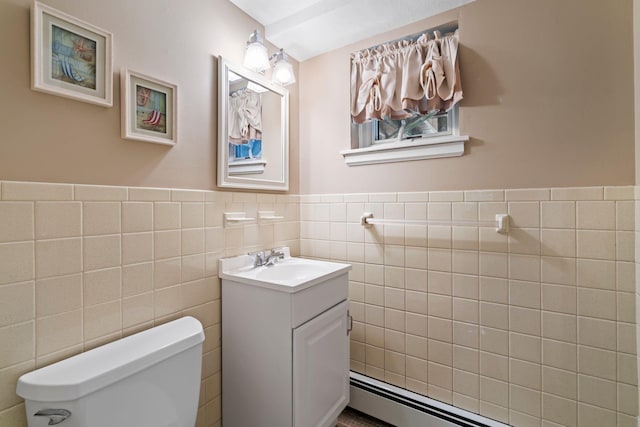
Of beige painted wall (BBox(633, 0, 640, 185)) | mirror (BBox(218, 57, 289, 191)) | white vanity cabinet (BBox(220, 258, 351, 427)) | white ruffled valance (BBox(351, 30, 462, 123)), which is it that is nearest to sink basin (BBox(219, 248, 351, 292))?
white vanity cabinet (BBox(220, 258, 351, 427))

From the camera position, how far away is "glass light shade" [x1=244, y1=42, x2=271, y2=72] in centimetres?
147

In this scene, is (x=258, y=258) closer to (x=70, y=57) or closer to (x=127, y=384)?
(x=127, y=384)

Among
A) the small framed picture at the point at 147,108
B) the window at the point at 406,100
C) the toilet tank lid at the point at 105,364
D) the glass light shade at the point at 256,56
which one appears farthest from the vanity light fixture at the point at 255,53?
the toilet tank lid at the point at 105,364

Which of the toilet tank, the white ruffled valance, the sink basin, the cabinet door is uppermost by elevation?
the white ruffled valance

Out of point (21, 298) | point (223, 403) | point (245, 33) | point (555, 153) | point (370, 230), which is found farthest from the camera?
point (370, 230)

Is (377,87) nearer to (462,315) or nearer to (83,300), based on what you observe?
(462,315)

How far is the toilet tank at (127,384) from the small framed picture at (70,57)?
83cm

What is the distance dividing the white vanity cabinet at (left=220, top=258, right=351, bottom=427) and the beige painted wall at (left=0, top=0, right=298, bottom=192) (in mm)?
611

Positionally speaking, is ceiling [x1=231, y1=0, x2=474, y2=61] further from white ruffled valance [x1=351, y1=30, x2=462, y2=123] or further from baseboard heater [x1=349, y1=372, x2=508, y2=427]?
baseboard heater [x1=349, y1=372, x2=508, y2=427]

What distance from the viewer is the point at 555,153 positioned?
4.13 ft

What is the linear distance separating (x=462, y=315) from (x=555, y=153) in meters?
0.87

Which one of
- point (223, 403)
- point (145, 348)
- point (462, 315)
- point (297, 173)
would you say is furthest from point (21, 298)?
point (462, 315)

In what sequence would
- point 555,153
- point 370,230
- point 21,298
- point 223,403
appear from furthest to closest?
point 370,230 → point 223,403 → point 555,153 → point 21,298

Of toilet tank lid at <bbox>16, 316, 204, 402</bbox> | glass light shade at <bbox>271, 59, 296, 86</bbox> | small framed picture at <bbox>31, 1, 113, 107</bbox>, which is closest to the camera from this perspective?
toilet tank lid at <bbox>16, 316, 204, 402</bbox>
